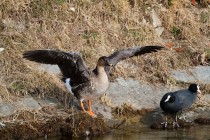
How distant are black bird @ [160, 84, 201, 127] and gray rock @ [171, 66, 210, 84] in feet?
4.50

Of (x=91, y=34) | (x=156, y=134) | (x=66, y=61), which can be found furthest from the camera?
(x=91, y=34)

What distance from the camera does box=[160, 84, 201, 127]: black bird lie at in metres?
10.6

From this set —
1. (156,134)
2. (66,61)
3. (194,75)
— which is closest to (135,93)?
(194,75)

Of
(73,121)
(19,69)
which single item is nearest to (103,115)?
(73,121)

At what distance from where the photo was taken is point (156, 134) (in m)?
9.83

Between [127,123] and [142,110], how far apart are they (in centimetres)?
57

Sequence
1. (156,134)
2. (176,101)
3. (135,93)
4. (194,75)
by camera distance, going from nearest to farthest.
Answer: (156,134), (176,101), (135,93), (194,75)

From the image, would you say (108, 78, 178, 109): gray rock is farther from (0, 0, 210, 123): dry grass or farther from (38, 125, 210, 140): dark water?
(38, 125, 210, 140): dark water

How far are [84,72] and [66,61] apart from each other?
16.8 inches

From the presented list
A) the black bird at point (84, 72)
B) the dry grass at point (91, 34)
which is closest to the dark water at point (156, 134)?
the black bird at point (84, 72)

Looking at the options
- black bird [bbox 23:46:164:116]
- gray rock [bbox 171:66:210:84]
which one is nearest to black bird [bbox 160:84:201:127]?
black bird [bbox 23:46:164:116]

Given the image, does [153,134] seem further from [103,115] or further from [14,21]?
[14,21]

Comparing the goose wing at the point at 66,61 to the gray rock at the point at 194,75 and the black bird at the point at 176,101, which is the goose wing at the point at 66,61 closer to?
the black bird at the point at 176,101

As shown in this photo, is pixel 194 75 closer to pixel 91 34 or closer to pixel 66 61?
pixel 91 34
